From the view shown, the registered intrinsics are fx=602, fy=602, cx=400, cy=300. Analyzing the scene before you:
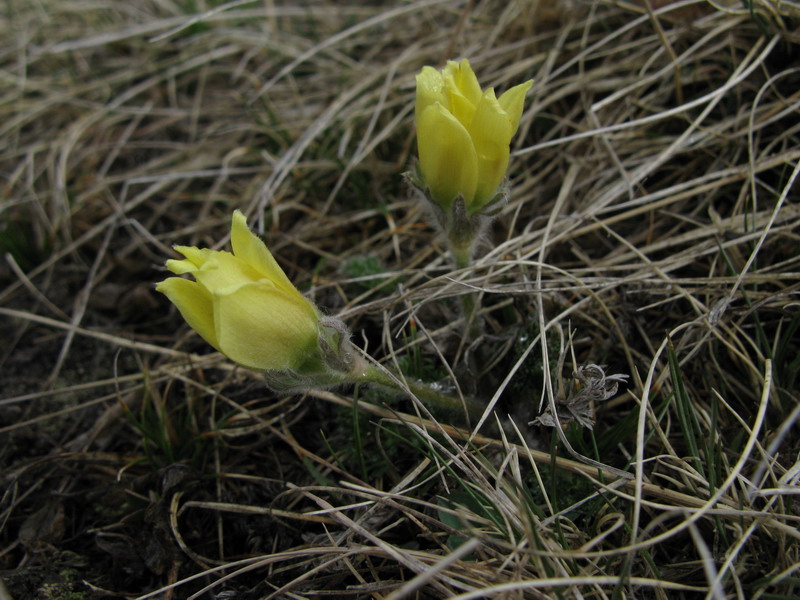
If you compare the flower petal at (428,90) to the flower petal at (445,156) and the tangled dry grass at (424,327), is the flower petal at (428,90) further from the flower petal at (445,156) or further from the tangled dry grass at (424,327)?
the tangled dry grass at (424,327)

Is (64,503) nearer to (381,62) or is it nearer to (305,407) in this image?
(305,407)

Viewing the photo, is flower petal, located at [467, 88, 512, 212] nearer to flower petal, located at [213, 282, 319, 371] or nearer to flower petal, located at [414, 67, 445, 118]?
flower petal, located at [414, 67, 445, 118]

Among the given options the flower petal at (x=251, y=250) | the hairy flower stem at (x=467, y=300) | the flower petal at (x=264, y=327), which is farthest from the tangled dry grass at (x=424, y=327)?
the flower petal at (x=251, y=250)

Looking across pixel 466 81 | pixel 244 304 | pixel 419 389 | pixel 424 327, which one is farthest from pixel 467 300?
pixel 244 304

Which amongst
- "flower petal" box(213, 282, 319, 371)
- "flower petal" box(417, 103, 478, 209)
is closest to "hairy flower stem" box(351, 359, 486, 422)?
"flower petal" box(213, 282, 319, 371)

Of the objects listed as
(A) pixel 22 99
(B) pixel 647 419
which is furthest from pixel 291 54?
(B) pixel 647 419

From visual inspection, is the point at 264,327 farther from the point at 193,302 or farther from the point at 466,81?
the point at 466,81
